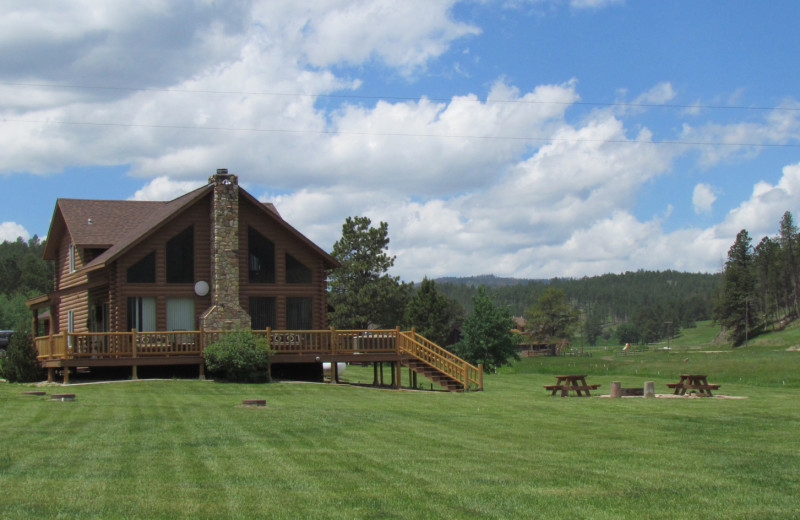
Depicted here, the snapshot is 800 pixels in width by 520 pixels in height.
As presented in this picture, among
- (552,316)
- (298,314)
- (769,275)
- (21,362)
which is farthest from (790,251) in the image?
(21,362)

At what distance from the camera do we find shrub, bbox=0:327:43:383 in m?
28.9

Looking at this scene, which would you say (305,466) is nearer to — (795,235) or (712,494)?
(712,494)

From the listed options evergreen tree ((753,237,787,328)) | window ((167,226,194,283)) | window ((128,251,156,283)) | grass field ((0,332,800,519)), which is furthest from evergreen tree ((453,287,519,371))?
evergreen tree ((753,237,787,328))

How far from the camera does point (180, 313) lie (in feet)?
102

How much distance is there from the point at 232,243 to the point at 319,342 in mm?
5032

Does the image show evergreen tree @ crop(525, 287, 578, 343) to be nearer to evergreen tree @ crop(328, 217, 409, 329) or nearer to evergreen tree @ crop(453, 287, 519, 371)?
evergreen tree @ crop(328, 217, 409, 329)

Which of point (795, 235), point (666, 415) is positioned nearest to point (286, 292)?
point (666, 415)

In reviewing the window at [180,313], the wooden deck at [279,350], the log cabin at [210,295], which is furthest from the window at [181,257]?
the wooden deck at [279,350]

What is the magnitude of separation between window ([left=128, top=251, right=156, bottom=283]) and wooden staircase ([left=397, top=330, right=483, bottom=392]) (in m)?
9.78

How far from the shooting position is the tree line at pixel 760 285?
4611 inches

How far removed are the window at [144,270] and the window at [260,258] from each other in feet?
12.0

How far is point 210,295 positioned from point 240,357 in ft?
15.4

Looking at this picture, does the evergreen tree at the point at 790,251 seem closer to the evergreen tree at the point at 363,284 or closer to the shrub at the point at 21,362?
the evergreen tree at the point at 363,284

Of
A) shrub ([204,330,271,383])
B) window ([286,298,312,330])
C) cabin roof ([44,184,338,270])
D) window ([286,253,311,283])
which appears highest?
cabin roof ([44,184,338,270])
